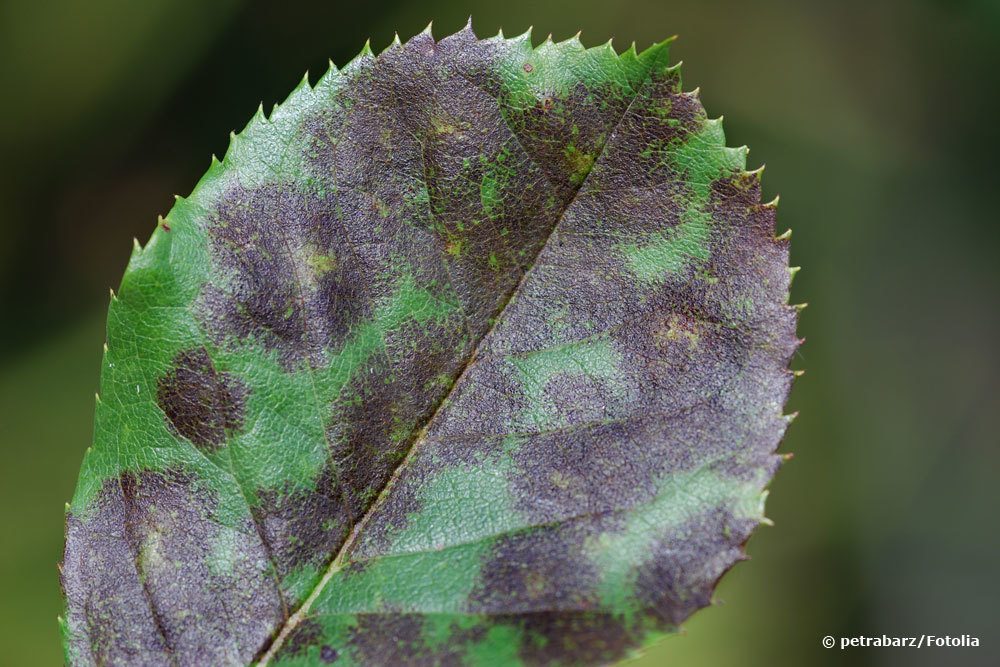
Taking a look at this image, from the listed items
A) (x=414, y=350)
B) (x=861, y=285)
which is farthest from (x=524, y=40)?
(x=861, y=285)

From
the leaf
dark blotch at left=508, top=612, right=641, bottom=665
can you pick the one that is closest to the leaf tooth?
the leaf

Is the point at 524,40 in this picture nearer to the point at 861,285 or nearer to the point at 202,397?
the point at 202,397

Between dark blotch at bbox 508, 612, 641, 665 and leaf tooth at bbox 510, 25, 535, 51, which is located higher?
leaf tooth at bbox 510, 25, 535, 51

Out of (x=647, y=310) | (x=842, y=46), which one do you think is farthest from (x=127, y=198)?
(x=842, y=46)

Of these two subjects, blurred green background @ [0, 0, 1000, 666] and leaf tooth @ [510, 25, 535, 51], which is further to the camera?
blurred green background @ [0, 0, 1000, 666]

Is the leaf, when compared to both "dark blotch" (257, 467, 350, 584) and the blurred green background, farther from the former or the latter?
the blurred green background

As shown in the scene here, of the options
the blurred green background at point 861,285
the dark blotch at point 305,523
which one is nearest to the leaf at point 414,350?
the dark blotch at point 305,523

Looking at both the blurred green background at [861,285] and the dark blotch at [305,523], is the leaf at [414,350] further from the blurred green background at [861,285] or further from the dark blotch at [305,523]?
the blurred green background at [861,285]
